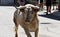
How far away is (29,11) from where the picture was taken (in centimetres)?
598

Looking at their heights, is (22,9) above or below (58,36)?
above

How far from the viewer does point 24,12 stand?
6195mm

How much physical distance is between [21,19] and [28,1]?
34.2m

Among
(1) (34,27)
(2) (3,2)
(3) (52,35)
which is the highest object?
(1) (34,27)

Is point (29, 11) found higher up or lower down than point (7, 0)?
higher up

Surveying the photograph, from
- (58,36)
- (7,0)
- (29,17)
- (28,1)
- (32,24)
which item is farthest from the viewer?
(7,0)

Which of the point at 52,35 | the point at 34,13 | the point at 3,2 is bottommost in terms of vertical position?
the point at 3,2

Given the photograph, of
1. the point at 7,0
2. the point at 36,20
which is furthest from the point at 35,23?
the point at 7,0

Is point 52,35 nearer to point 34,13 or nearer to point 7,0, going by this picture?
point 34,13

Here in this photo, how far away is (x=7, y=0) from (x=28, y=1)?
31.2ft

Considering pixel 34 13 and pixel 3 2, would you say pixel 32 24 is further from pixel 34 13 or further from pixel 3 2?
pixel 3 2

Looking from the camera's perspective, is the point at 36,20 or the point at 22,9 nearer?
the point at 22,9

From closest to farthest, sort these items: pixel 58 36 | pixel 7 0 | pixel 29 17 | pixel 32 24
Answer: pixel 29 17 → pixel 32 24 → pixel 58 36 → pixel 7 0

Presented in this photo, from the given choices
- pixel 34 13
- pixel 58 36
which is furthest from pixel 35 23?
pixel 58 36
